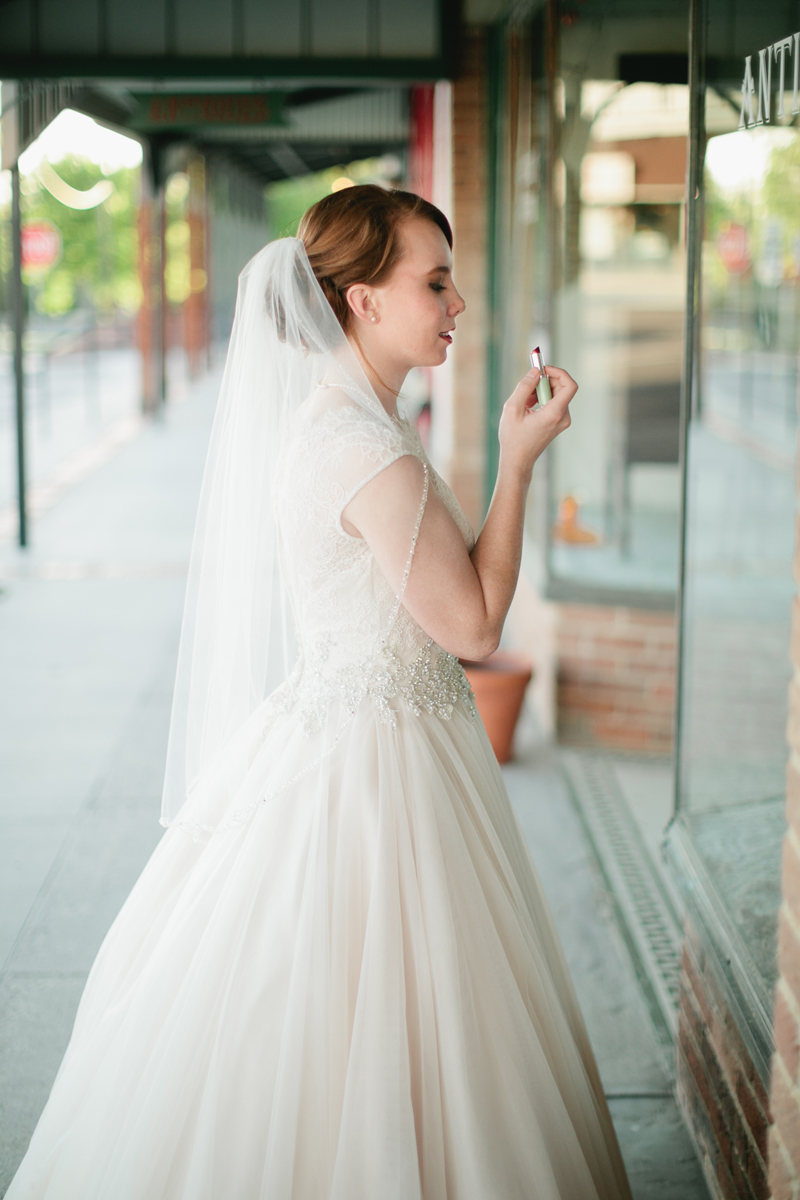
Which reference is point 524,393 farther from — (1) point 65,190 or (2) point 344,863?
(1) point 65,190

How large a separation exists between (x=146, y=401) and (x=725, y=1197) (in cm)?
1663

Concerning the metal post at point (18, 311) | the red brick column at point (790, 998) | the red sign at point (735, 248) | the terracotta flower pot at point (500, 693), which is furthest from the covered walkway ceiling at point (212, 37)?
the red brick column at point (790, 998)

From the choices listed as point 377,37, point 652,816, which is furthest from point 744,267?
point 652,816

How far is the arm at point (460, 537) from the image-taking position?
6.10ft

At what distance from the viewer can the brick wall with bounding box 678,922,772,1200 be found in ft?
6.98

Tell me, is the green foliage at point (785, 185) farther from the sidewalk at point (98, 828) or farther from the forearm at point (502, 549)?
the forearm at point (502, 549)

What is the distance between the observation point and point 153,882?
220cm

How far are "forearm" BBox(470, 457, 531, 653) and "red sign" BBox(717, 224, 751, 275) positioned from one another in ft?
15.3

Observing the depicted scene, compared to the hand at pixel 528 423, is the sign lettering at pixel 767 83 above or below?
above

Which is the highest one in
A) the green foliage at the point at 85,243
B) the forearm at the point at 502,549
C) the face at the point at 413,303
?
the green foliage at the point at 85,243

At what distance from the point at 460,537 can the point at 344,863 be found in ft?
1.84

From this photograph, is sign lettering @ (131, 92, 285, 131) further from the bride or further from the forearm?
the forearm

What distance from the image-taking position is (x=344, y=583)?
2.00m

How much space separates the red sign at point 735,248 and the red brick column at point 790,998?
4940mm
